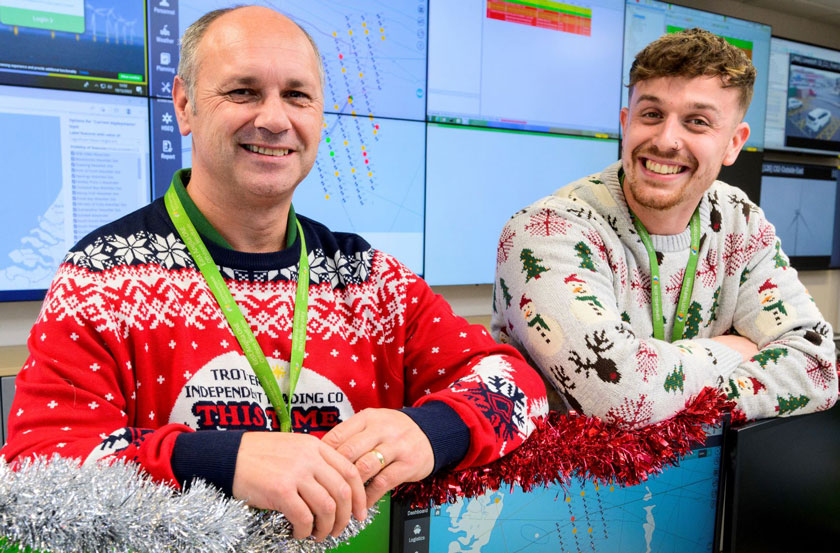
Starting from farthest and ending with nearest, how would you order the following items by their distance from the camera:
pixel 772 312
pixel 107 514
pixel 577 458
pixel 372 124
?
1. pixel 372 124
2. pixel 772 312
3. pixel 577 458
4. pixel 107 514

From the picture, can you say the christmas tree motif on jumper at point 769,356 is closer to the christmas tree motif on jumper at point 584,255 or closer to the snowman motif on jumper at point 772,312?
the snowman motif on jumper at point 772,312

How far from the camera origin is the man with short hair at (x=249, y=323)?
783 millimetres

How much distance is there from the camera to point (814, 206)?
12.3ft

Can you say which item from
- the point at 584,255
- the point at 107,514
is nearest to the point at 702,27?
the point at 584,255

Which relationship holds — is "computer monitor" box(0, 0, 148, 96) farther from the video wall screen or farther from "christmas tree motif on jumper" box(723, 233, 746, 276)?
the video wall screen

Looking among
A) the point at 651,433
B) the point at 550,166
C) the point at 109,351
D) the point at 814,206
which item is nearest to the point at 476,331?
the point at 651,433

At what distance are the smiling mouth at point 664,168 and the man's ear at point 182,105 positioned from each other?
893 mm

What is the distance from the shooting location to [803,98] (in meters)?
3.61

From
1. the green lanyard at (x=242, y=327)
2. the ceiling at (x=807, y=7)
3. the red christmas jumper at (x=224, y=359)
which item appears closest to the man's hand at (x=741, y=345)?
the red christmas jumper at (x=224, y=359)

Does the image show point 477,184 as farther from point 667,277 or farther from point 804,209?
point 804,209

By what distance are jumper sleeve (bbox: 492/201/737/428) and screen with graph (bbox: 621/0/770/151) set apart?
Result: 1863 millimetres

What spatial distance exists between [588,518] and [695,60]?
91cm

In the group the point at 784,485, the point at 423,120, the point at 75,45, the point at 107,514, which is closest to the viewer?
the point at 107,514

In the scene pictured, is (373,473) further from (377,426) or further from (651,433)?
(651,433)
